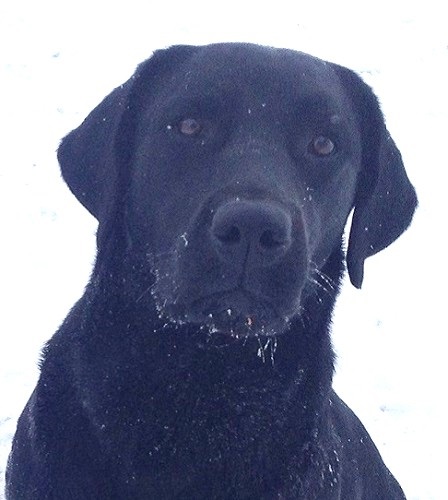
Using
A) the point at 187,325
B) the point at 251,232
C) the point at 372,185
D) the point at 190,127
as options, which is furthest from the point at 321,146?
the point at 187,325

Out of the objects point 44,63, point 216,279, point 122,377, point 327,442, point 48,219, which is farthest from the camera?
point 44,63

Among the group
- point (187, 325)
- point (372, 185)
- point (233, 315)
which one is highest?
point (372, 185)

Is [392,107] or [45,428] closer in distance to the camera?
[45,428]

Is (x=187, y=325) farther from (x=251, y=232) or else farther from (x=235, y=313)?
(x=251, y=232)

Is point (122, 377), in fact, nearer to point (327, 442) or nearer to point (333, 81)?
point (327, 442)

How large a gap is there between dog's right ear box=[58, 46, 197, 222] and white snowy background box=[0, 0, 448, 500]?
71.9 inches

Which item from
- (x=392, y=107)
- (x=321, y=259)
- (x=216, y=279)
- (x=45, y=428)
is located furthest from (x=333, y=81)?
(x=392, y=107)

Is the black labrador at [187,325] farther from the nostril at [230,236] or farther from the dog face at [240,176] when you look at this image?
the nostril at [230,236]

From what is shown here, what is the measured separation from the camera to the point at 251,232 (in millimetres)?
2188

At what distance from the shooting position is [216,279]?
7.54 ft

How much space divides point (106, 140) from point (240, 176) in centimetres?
53

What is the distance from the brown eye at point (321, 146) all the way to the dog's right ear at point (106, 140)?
538 millimetres

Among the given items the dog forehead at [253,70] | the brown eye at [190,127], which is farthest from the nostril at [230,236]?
the dog forehead at [253,70]

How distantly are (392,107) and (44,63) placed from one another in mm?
3042
